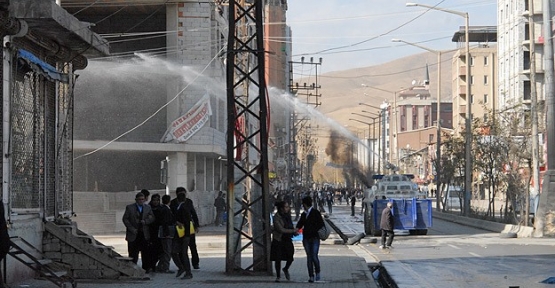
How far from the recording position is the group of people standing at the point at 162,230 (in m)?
20.2

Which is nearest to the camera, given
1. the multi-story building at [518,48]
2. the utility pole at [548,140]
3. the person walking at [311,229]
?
the person walking at [311,229]

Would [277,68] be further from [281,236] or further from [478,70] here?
[281,236]

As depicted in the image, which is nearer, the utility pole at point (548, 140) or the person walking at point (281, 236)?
the person walking at point (281, 236)

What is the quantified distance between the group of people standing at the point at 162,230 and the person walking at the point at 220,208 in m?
27.5

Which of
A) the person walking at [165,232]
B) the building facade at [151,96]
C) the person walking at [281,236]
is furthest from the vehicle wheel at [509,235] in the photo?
the person walking at [281,236]

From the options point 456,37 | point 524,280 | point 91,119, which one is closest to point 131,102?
point 91,119

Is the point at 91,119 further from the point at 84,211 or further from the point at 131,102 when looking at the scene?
the point at 84,211

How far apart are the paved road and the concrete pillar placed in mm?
14023

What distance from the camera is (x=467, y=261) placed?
25.9 meters

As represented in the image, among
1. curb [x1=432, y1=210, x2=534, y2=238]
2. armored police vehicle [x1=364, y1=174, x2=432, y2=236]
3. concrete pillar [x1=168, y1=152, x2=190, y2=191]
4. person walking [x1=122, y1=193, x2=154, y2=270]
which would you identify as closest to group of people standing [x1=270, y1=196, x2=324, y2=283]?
person walking [x1=122, y1=193, x2=154, y2=270]

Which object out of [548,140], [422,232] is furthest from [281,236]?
[422,232]

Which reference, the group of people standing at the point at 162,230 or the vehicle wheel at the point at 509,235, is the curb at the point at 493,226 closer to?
the vehicle wheel at the point at 509,235

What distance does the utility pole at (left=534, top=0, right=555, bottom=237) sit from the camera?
35.8 m

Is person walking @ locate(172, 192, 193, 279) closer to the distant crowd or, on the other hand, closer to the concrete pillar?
the distant crowd
